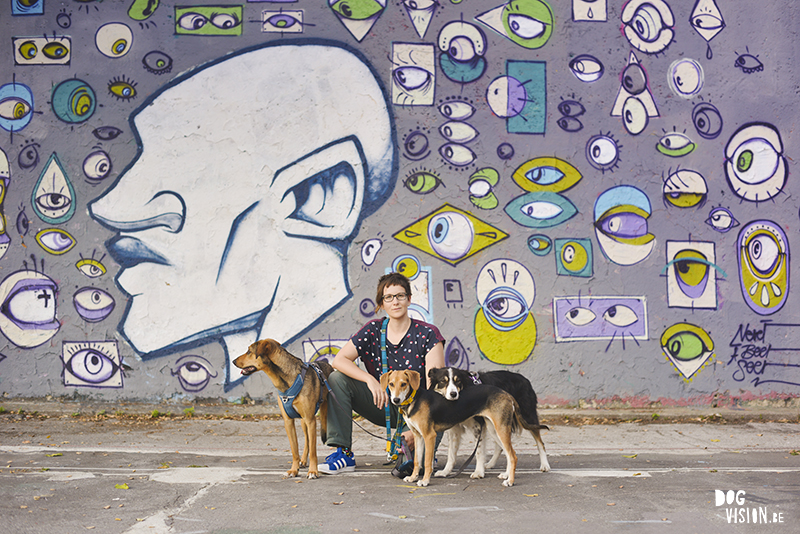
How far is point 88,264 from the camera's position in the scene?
7594 millimetres

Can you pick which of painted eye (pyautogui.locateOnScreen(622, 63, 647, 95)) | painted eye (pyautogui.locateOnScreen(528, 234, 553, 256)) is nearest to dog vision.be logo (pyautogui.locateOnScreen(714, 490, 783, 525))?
painted eye (pyautogui.locateOnScreen(528, 234, 553, 256))

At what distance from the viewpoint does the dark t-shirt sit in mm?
4789

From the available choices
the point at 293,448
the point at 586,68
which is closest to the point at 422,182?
the point at 586,68

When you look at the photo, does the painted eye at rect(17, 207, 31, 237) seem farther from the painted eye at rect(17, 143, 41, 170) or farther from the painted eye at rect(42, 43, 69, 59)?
the painted eye at rect(42, 43, 69, 59)

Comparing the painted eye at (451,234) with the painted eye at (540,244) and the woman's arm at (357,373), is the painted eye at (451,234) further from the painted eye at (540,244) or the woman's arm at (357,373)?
the woman's arm at (357,373)

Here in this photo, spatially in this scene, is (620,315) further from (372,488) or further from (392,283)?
(372,488)

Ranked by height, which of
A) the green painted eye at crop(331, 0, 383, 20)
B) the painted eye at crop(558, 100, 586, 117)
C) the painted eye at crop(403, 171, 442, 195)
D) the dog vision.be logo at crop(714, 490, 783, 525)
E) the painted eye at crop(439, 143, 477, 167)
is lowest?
the dog vision.be logo at crop(714, 490, 783, 525)

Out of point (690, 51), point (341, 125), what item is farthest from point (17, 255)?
point (690, 51)

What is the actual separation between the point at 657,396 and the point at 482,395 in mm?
4043

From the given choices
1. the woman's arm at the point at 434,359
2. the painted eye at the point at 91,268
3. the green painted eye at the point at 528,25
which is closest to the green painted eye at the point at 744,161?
the green painted eye at the point at 528,25

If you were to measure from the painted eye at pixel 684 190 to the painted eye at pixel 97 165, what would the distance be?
6862mm

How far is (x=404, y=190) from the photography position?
769 centimetres

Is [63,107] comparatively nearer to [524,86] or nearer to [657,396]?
[524,86]

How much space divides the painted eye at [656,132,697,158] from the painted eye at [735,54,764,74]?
1.17 m
